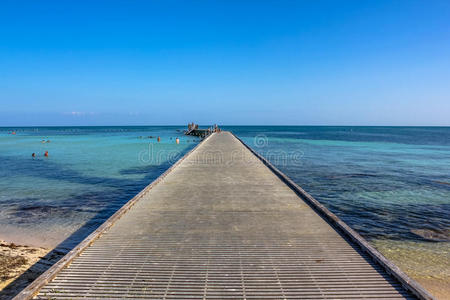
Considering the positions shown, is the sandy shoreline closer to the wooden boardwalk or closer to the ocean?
the ocean

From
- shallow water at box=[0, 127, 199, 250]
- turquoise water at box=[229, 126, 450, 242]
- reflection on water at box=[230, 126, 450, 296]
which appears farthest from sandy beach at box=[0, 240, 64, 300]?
turquoise water at box=[229, 126, 450, 242]

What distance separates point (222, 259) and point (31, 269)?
3915 millimetres

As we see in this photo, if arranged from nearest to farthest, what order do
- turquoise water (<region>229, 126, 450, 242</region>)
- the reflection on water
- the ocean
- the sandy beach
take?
the sandy beach → the reflection on water → the ocean → turquoise water (<region>229, 126, 450, 242</region>)

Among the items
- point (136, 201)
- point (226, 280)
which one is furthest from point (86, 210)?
point (226, 280)

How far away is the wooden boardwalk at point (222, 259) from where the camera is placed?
3500 mm

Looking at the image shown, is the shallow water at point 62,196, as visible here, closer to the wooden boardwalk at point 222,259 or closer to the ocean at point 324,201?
the ocean at point 324,201

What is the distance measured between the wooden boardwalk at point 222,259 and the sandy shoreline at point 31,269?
1435 millimetres

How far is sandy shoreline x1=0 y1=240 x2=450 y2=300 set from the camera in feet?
15.6

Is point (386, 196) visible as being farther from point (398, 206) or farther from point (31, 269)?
point (31, 269)

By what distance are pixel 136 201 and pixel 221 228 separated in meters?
3.11

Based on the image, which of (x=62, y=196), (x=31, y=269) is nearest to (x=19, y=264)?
(x=31, y=269)

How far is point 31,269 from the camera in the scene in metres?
5.37

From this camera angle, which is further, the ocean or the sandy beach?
the ocean

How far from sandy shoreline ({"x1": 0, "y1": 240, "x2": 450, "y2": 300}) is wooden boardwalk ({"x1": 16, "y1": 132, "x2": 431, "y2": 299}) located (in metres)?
1.43
